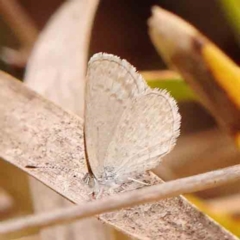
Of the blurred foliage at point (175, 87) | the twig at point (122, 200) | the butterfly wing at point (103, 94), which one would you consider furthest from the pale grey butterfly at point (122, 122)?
the blurred foliage at point (175, 87)

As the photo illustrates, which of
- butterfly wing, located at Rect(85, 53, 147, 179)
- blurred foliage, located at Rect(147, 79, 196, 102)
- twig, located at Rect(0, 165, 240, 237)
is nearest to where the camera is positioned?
twig, located at Rect(0, 165, 240, 237)

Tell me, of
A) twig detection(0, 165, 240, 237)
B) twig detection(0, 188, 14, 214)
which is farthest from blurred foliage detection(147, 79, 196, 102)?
twig detection(0, 165, 240, 237)

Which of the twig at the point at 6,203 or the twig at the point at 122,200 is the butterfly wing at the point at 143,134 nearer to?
the twig at the point at 122,200

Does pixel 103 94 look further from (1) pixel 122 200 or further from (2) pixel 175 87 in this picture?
(2) pixel 175 87

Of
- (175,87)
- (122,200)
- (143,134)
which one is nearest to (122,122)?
(143,134)

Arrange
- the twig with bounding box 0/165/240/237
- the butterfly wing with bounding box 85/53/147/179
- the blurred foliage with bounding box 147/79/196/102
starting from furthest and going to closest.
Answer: the blurred foliage with bounding box 147/79/196/102 < the butterfly wing with bounding box 85/53/147/179 < the twig with bounding box 0/165/240/237

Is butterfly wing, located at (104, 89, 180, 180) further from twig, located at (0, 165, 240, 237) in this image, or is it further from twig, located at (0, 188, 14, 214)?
twig, located at (0, 188, 14, 214)
